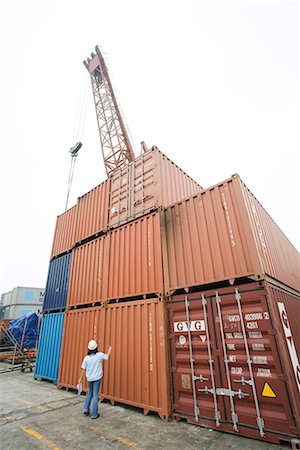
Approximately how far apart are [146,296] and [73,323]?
12.6ft

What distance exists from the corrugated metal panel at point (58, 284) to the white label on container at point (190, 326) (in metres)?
5.77

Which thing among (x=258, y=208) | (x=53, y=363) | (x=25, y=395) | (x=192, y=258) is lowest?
(x=25, y=395)

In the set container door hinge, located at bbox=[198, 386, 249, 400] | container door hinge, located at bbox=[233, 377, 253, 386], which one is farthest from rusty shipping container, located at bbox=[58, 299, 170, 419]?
container door hinge, located at bbox=[233, 377, 253, 386]

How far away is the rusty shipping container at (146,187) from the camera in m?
7.69

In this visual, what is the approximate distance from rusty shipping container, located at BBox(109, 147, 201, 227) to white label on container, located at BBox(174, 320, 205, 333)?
3540 mm

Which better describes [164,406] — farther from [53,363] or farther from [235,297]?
[53,363]

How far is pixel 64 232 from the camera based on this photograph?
11.4 meters

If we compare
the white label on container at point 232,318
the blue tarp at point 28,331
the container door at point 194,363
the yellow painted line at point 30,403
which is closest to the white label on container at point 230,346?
the container door at point 194,363

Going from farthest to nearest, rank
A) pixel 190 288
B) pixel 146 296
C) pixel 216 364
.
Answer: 1. pixel 146 296
2. pixel 190 288
3. pixel 216 364

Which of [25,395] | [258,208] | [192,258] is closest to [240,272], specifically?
[192,258]

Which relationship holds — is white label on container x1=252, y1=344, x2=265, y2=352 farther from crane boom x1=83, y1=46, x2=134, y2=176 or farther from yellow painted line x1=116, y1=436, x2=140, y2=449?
crane boom x1=83, y1=46, x2=134, y2=176

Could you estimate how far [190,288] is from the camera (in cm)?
568

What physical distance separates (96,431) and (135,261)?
401 cm

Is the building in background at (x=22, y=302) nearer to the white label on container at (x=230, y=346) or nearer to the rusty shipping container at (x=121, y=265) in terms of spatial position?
the rusty shipping container at (x=121, y=265)
